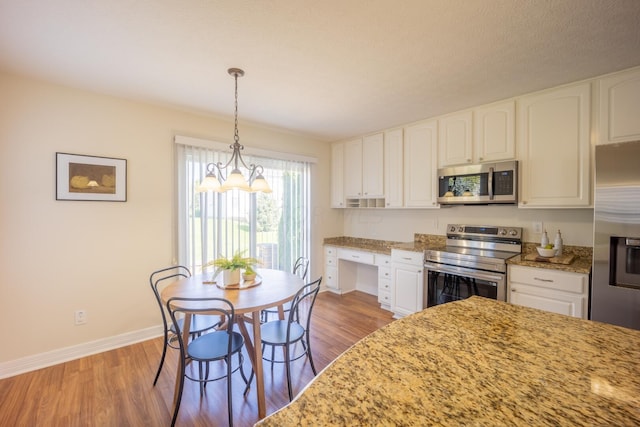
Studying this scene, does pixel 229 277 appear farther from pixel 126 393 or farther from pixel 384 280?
pixel 384 280

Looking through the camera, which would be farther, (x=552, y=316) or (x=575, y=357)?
(x=552, y=316)

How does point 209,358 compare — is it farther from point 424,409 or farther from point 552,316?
point 552,316

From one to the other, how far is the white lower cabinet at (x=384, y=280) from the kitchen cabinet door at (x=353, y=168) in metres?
1.02

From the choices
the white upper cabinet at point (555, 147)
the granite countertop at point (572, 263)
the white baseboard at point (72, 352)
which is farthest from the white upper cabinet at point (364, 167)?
the white baseboard at point (72, 352)

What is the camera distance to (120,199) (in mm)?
2699

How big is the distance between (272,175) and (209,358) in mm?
2557

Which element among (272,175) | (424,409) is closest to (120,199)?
(272,175)

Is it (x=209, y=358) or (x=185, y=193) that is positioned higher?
(x=185, y=193)

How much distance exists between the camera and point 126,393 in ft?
6.60

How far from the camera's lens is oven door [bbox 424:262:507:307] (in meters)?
2.49

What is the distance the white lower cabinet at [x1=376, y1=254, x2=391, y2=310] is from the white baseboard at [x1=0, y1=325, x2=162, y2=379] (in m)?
2.63

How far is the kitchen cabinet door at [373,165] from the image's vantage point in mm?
3791

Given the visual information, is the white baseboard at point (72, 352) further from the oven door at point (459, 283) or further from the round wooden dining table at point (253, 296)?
the oven door at point (459, 283)

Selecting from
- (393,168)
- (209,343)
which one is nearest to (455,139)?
(393,168)
